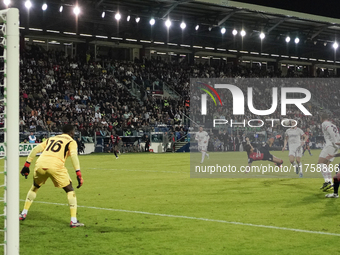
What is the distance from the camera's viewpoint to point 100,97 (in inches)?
1542

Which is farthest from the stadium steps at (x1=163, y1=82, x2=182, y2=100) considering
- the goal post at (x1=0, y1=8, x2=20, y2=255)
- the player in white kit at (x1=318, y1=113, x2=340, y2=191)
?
the goal post at (x1=0, y1=8, x2=20, y2=255)

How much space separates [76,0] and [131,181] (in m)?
24.3

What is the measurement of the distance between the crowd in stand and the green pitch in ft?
62.8

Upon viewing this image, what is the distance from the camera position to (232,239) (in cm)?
764

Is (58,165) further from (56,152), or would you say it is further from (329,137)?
(329,137)

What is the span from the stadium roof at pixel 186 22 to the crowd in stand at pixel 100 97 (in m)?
2.65

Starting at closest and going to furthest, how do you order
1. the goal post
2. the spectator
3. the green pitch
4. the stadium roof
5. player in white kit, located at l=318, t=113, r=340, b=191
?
the goal post < the green pitch < player in white kit, located at l=318, t=113, r=340, b=191 < the spectator < the stadium roof

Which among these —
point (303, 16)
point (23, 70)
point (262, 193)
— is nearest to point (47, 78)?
point (23, 70)

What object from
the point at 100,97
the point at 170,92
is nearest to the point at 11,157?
the point at 100,97

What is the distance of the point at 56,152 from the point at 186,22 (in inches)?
1479

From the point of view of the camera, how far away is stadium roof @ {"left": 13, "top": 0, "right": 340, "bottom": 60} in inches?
1575

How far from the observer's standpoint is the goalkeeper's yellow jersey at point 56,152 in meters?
8.83

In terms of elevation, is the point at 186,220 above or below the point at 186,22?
below

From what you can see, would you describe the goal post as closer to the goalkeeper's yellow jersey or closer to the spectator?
the goalkeeper's yellow jersey
